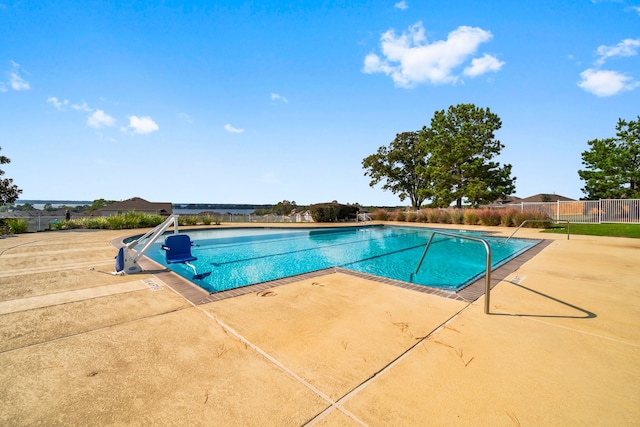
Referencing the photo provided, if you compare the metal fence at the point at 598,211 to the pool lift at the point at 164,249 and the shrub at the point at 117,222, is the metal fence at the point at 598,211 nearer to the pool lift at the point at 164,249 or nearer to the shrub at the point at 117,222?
the pool lift at the point at 164,249

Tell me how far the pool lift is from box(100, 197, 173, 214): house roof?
119 ft

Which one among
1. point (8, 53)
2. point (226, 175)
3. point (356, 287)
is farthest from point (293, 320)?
point (226, 175)

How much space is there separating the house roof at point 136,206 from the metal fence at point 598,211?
151 ft

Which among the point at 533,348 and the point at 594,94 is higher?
the point at 594,94

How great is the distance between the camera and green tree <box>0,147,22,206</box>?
1625 cm

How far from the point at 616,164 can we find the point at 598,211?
731 cm

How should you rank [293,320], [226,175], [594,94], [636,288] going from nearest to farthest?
[293,320] → [636,288] → [594,94] → [226,175]

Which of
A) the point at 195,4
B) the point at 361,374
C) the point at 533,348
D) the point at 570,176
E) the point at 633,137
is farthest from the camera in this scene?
the point at 570,176

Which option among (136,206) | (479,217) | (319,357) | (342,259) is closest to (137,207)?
(136,206)

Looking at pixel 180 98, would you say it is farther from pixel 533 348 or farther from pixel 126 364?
pixel 533 348

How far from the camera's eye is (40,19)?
8.62 metres

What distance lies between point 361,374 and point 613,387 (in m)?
Answer: 1.94

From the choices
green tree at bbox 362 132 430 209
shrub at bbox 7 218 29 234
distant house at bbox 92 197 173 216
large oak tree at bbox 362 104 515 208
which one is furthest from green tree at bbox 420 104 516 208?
Result: distant house at bbox 92 197 173 216

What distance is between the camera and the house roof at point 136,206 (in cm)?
3594
